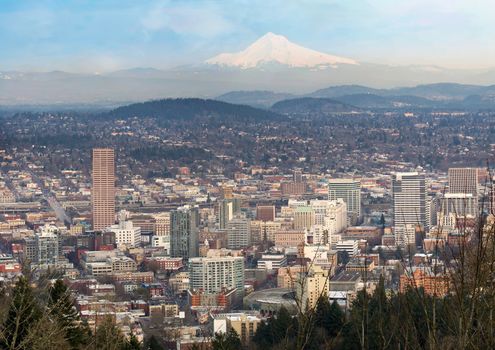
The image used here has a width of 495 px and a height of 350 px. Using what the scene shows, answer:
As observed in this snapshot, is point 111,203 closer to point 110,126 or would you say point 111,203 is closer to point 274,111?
point 110,126

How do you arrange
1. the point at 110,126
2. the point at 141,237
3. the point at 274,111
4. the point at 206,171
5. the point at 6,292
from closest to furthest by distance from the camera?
the point at 6,292
the point at 141,237
the point at 206,171
the point at 110,126
the point at 274,111

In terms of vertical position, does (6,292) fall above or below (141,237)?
above

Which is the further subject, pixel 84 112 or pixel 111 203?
pixel 84 112

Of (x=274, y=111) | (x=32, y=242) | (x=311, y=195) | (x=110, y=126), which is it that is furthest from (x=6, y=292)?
(x=274, y=111)

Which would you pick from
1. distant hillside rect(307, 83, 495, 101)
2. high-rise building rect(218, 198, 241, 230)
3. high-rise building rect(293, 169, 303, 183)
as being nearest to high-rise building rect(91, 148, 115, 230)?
high-rise building rect(218, 198, 241, 230)

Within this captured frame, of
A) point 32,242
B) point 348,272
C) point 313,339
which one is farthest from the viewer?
point 32,242

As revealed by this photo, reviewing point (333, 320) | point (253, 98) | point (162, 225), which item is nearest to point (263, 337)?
point (333, 320)

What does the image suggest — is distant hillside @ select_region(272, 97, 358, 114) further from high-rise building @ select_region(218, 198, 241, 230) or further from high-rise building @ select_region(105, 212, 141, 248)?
high-rise building @ select_region(105, 212, 141, 248)
